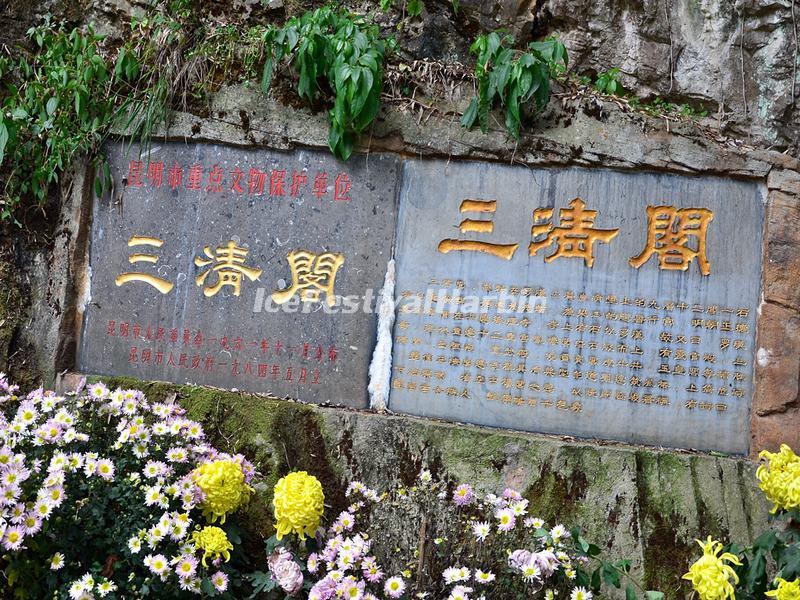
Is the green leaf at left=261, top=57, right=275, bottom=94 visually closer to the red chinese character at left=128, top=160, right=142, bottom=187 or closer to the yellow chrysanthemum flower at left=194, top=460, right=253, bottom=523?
the red chinese character at left=128, top=160, right=142, bottom=187

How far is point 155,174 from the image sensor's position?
3668mm

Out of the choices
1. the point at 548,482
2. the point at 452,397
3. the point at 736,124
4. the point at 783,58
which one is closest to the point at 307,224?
the point at 452,397

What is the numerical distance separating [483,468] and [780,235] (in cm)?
164

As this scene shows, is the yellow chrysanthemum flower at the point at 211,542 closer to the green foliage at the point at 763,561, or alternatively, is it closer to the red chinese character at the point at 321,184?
the red chinese character at the point at 321,184

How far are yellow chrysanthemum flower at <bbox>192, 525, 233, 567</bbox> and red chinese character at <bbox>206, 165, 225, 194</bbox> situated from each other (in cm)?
166

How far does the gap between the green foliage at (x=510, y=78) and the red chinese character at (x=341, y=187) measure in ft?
1.98

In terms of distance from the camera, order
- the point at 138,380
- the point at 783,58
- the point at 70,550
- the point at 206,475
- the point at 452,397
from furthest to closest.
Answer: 1. the point at 783,58
2. the point at 138,380
3. the point at 452,397
4. the point at 206,475
5. the point at 70,550

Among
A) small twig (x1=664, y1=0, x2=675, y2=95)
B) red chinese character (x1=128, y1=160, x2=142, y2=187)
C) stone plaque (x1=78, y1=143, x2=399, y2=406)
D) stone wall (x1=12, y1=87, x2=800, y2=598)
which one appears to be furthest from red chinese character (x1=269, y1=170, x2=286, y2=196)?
small twig (x1=664, y1=0, x2=675, y2=95)

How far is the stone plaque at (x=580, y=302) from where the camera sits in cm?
319

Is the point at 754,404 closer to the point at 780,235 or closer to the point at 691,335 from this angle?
the point at 691,335

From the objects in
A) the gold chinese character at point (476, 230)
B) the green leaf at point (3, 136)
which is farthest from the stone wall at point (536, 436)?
the green leaf at point (3, 136)

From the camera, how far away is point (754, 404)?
3.16 metres

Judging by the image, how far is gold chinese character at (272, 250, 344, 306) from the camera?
136 inches

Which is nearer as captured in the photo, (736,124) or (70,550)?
(70,550)
